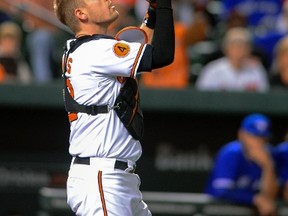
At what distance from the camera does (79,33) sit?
4766mm

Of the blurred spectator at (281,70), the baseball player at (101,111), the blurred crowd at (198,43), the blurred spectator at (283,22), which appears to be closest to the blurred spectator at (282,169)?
the blurred crowd at (198,43)

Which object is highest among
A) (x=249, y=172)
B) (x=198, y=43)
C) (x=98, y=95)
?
(x=198, y=43)

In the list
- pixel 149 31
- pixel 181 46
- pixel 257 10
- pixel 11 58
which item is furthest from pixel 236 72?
pixel 149 31

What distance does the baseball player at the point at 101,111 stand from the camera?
4629mm

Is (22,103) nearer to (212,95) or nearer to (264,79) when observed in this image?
(212,95)

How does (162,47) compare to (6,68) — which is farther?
(6,68)

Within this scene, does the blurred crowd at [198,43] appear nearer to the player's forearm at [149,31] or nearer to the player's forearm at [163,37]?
the player's forearm at [149,31]

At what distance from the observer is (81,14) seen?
4.69m

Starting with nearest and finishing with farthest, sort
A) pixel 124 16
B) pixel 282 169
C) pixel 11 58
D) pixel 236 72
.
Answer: pixel 282 169 → pixel 236 72 → pixel 11 58 → pixel 124 16

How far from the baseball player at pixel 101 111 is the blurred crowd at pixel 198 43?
12.8ft

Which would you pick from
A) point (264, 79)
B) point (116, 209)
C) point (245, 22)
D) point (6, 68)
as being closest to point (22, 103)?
point (6, 68)

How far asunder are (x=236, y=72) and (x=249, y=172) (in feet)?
4.60

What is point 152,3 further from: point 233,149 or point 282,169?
point 282,169

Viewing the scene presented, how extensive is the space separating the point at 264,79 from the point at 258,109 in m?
0.83
